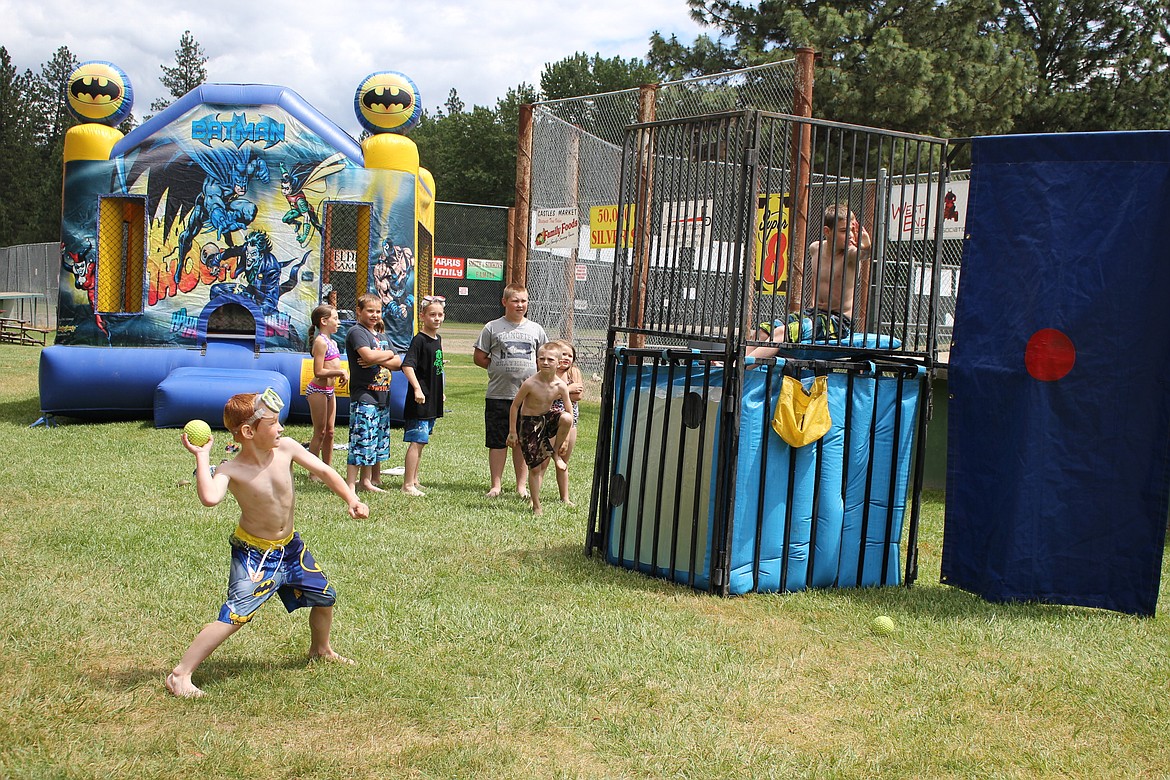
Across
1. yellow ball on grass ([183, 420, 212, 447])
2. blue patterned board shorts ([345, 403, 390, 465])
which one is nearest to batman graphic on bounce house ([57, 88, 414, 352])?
blue patterned board shorts ([345, 403, 390, 465])

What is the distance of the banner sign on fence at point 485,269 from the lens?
3659 cm

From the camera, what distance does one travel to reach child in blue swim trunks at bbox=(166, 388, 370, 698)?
397 cm

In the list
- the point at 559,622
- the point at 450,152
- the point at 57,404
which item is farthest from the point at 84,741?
the point at 450,152

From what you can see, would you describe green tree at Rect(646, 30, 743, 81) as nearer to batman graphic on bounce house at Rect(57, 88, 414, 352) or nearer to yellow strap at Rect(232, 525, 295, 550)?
batman graphic on bounce house at Rect(57, 88, 414, 352)

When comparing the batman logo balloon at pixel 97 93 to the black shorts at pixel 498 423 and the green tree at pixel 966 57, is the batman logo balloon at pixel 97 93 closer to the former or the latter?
the black shorts at pixel 498 423

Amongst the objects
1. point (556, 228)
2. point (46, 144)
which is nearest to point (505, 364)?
point (556, 228)

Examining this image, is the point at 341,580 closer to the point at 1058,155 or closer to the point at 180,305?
the point at 1058,155

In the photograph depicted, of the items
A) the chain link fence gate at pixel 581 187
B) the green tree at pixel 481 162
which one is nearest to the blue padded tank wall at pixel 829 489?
the chain link fence gate at pixel 581 187

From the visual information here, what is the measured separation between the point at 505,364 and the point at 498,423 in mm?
459

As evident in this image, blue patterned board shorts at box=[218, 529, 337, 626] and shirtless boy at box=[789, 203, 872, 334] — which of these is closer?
blue patterned board shorts at box=[218, 529, 337, 626]

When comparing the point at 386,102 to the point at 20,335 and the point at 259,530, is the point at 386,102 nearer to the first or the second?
the point at 259,530

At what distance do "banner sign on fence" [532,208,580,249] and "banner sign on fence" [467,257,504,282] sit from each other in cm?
2249

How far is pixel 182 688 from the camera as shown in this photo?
12.9 feet

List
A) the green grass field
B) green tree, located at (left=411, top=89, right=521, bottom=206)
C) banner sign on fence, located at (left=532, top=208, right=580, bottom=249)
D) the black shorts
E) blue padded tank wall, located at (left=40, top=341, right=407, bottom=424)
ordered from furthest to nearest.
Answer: green tree, located at (left=411, top=89, right=521, bottom=206) < banner sign on fence, located at (left=532, top=208, right=580, bottom=249) < blue padded tank wall, located at (left=40, top=341, right=407, bottom=424) < the black shorts < the green grass field
